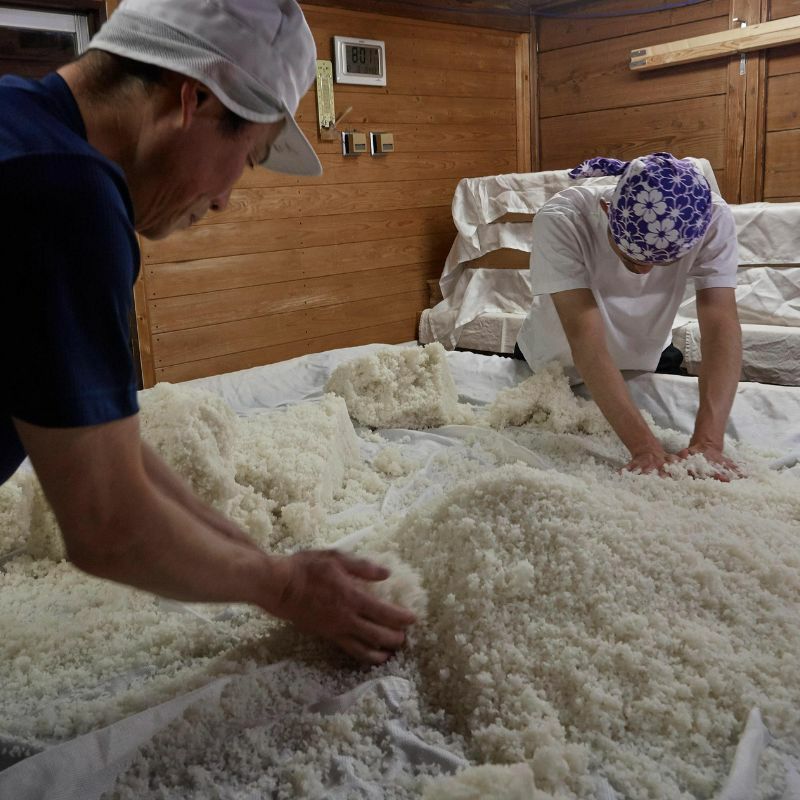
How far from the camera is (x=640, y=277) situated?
2230 millimetres

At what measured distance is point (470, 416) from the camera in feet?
7.89

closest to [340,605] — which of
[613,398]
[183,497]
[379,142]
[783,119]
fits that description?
[183,497]

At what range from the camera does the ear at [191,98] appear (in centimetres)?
78

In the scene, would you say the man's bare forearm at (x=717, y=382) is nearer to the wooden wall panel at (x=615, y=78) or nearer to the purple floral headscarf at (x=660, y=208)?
the purple floral headscarf at (x=660, y=208)

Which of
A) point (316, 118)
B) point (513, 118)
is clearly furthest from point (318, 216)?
point (513, 118)

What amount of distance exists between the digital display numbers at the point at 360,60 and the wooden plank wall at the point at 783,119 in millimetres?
2034

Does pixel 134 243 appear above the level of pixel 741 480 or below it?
above

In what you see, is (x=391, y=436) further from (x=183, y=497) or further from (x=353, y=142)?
(x=353, y=142)

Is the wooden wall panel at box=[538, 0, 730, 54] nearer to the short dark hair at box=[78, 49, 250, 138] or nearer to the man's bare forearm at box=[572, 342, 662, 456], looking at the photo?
the man's bare forearm at box=[572, 342, 662, 456]

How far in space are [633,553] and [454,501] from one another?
30 cm

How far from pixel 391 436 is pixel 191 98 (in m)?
1.61

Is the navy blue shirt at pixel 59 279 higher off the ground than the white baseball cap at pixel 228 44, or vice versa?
the white baseball cap at pixel 228 44

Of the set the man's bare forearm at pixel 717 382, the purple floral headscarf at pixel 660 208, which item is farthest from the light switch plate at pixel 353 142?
the man's bare forearm at pixel 717 382

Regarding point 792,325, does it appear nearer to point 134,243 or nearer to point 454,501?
point 454,501
